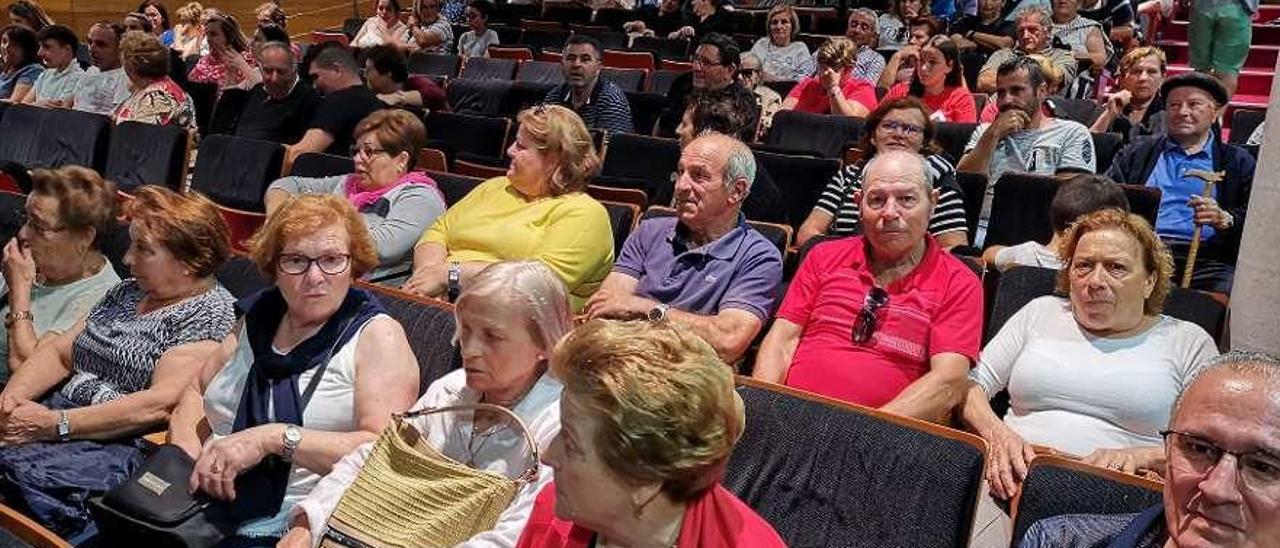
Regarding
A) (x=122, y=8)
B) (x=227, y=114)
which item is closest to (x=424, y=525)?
(x=227, y=114)

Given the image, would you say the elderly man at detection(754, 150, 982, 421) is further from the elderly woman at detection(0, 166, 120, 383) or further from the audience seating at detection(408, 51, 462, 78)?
the audience seating at detection(408, 51, 462, 78)

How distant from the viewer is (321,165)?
167 inches

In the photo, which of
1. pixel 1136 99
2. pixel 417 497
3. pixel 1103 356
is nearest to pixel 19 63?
pixel 1136 99

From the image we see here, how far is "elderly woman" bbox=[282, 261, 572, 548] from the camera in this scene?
1950 millimetres

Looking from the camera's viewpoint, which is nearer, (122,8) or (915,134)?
(915,134)

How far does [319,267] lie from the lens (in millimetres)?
2297

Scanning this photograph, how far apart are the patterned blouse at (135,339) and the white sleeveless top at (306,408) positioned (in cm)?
33

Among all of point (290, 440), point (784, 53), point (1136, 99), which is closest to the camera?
point (290, 440)

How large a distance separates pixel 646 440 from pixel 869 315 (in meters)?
1.39

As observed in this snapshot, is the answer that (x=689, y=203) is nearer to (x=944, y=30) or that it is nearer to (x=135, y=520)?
(x=135, y=520)

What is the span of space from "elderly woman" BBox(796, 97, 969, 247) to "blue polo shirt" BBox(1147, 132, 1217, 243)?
2.21 feet

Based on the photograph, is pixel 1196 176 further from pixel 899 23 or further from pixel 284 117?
pixel 899 23

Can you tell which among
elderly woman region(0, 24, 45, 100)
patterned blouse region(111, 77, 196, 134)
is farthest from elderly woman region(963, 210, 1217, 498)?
elderly woman region(0, 24, 45, 100)

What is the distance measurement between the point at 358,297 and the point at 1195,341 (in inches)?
65.5
